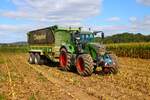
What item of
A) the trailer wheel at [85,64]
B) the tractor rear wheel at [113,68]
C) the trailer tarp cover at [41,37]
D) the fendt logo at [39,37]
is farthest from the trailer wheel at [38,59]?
the tractor rear wheel at [113,68]

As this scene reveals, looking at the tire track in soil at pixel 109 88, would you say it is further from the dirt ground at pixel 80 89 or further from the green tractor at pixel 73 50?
the green tractor at pixel 73 50

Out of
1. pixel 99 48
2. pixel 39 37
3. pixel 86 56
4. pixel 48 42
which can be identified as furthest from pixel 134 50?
pixel 86 56

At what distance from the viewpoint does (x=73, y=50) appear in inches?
782

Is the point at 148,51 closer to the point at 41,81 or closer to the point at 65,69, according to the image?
the point at 65,69

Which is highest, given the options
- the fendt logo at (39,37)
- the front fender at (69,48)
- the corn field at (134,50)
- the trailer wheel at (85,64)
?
the fendt logo at (39,37)

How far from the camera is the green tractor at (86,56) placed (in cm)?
1747

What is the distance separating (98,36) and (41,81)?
461 centimetres

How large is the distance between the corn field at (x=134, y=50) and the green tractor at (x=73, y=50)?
14.2 metres

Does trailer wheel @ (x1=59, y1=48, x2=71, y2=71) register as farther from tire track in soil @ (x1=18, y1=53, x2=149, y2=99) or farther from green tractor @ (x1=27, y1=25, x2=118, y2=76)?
tire track in soil @ (x1=18, y1=53, x2=149, y2=99)

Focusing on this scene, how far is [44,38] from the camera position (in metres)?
24.3

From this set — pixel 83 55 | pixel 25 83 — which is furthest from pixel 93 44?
pixel 25 83

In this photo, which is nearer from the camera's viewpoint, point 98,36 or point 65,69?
point 98,36

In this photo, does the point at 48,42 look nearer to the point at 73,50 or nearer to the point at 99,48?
the point at 73,50

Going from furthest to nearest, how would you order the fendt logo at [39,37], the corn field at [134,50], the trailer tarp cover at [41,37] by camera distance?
the corn field at [134,50] < the fendt logo at [39,37] < the trailer tarp cover at [41,37]
